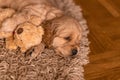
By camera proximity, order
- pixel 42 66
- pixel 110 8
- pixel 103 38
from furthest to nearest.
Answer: pixel 110 8 → pixel 103 38 → pixel 42 66

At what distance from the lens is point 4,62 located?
1243 millimetres

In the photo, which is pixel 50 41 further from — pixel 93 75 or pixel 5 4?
pixel 5 4

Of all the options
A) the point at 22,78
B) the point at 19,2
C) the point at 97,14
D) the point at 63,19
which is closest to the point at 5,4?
the point at 19,2

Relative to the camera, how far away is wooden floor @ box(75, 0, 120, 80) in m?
1.28

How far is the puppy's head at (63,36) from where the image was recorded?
126cm

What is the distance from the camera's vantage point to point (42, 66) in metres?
1.25

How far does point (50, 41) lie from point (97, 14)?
586 millimetres

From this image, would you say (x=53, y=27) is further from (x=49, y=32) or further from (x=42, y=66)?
(x=42, y=66)

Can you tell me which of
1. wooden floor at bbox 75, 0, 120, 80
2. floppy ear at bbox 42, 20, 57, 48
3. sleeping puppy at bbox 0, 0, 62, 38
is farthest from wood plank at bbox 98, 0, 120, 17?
floppy ear at bbox 42, 20, 57, 48

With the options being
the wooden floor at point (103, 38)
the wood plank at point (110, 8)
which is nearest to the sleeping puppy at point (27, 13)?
the wooden floor at point (103, 38)

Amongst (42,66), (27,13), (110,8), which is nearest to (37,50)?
(42,66)

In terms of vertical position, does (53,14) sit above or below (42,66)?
above

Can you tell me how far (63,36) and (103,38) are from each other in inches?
14.2

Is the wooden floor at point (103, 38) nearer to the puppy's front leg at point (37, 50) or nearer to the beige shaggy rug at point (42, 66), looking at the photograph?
the beige shaggy rug at point (42, 66)
